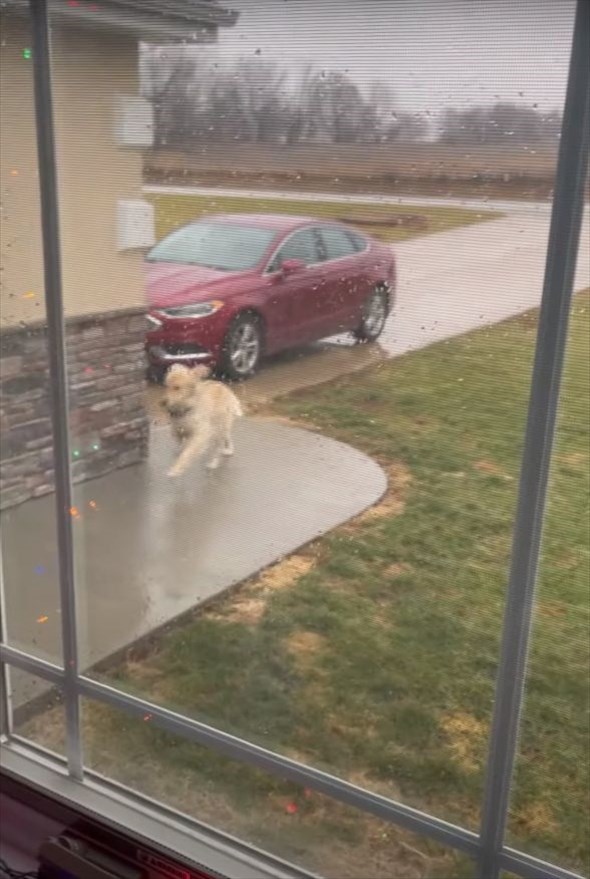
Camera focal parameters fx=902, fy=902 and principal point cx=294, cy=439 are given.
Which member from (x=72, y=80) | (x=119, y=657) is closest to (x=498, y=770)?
(x=119, y=657)

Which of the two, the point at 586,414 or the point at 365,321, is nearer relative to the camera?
the point at 586,414

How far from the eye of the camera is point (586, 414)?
4.48ft

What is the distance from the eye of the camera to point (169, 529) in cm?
196

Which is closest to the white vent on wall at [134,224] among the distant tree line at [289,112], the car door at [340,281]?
the distant tree line at [289,112]

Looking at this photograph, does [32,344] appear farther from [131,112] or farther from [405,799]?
[405,799]

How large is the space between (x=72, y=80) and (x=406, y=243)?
0.77 meters

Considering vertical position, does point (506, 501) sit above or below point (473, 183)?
below

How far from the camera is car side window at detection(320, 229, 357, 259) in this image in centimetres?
154

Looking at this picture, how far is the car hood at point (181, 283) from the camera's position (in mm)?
1712

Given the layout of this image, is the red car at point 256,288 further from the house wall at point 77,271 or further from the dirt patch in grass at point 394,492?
the dirt patch in grass at point 394,492

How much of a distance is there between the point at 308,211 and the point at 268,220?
9 cm

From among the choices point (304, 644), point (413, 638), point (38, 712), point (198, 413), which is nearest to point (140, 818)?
point (38, 712)

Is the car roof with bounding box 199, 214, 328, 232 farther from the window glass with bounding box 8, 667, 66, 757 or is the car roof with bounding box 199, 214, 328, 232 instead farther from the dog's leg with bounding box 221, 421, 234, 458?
the window glass with bounding box 8, 667, 66, 757

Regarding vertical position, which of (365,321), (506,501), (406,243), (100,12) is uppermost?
(100,12)
